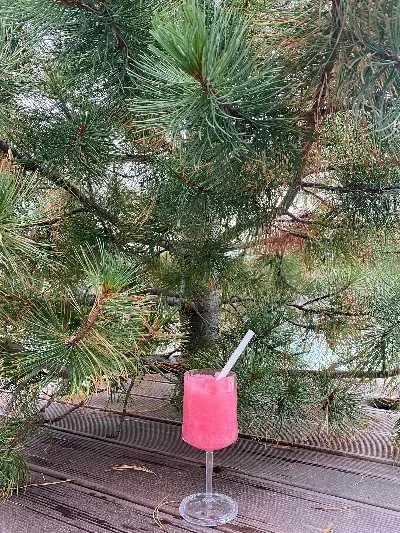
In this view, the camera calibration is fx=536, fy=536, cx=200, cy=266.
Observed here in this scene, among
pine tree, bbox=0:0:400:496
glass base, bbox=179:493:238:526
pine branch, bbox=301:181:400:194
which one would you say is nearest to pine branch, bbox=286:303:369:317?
pine tree, bbox=0:0:400:496

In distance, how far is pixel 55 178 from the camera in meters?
0.67

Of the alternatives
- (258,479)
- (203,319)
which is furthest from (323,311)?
(258,479)

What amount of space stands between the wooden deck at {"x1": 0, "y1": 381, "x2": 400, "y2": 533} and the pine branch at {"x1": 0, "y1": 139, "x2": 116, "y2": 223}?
348 mm

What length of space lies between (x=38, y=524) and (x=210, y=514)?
0.19m

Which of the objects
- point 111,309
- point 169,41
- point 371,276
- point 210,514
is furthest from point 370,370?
point 169,41

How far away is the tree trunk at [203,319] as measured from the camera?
88 cm

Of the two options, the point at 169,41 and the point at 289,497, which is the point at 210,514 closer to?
the point at 289,497

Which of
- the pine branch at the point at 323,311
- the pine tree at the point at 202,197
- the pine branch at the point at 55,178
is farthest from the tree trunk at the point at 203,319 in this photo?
the pine branch at the point at 55,178

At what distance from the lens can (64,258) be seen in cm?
70

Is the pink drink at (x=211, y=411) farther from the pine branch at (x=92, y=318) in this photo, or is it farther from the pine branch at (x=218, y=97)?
the pine branch at (x=218, y=97)

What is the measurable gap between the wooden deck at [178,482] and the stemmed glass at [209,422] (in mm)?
20

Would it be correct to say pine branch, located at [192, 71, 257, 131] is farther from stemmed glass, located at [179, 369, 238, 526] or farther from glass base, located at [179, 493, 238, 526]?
glass base, located at [179, 493, 238, 526]

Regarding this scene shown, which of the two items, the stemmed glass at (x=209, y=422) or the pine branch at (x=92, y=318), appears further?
the stemmed glass at (x=209, y=422)

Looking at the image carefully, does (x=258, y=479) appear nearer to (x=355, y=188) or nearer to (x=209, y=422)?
(x=209, y=422)
